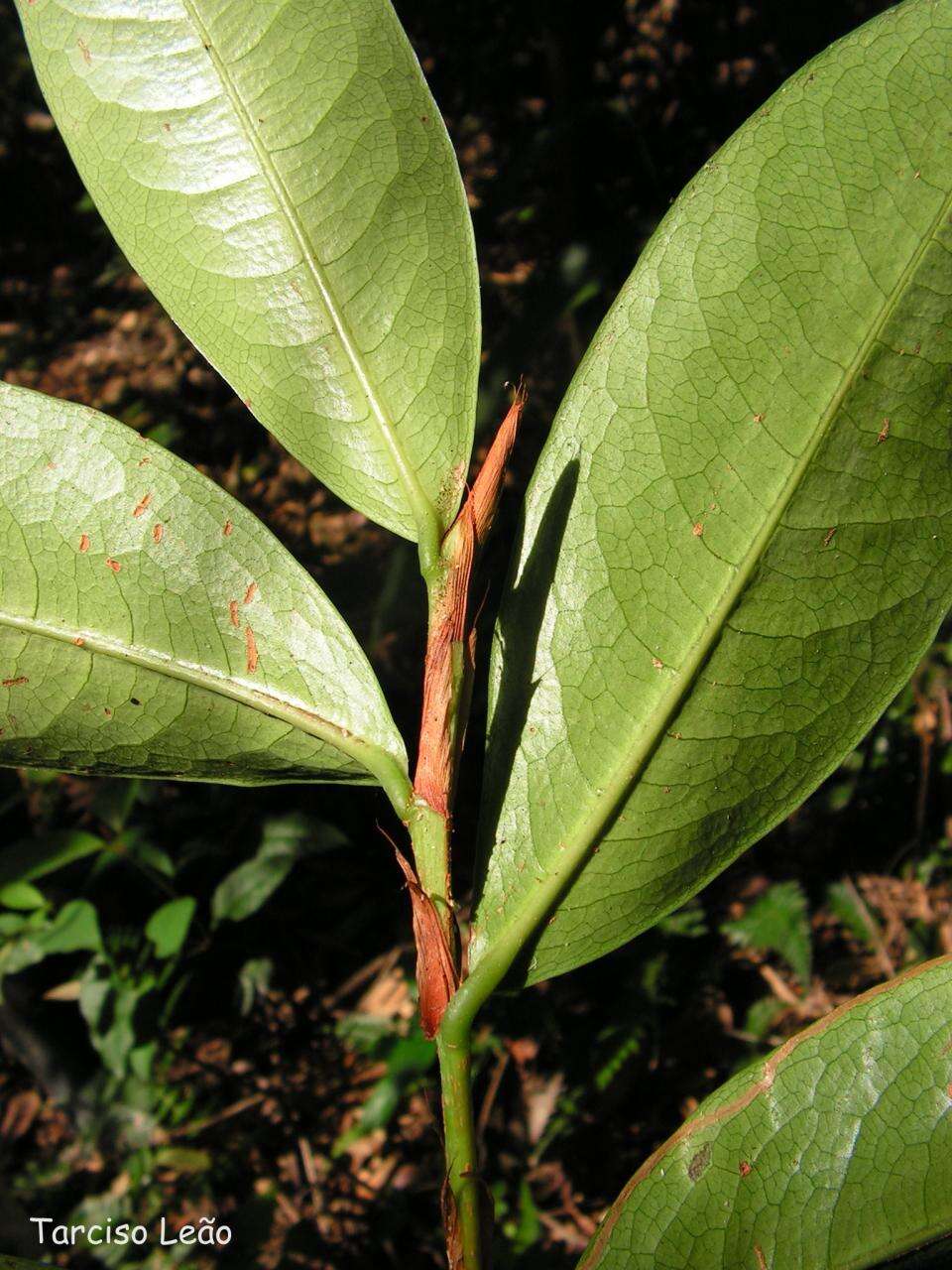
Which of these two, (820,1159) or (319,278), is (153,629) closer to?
(319,278)

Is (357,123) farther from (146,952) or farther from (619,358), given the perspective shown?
(146,952)

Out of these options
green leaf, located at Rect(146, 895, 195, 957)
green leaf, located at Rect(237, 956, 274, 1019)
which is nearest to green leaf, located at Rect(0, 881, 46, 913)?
green leaf, located at Rect(146, 895, 195, 957)

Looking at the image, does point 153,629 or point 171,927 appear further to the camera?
point 171,927

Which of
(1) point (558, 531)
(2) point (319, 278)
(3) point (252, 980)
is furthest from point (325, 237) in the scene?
(3) point (252, 980)

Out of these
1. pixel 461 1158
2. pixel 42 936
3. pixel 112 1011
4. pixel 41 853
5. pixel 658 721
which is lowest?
pixel 112 1011

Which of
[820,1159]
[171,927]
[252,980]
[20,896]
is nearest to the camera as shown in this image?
[820,1159]

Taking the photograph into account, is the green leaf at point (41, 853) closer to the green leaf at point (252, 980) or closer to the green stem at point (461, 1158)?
the green leaf at point (252, 980)

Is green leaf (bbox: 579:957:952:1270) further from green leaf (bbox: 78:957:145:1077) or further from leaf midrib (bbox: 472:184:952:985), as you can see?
green leaf (bbox: 78:957:145:1077)
